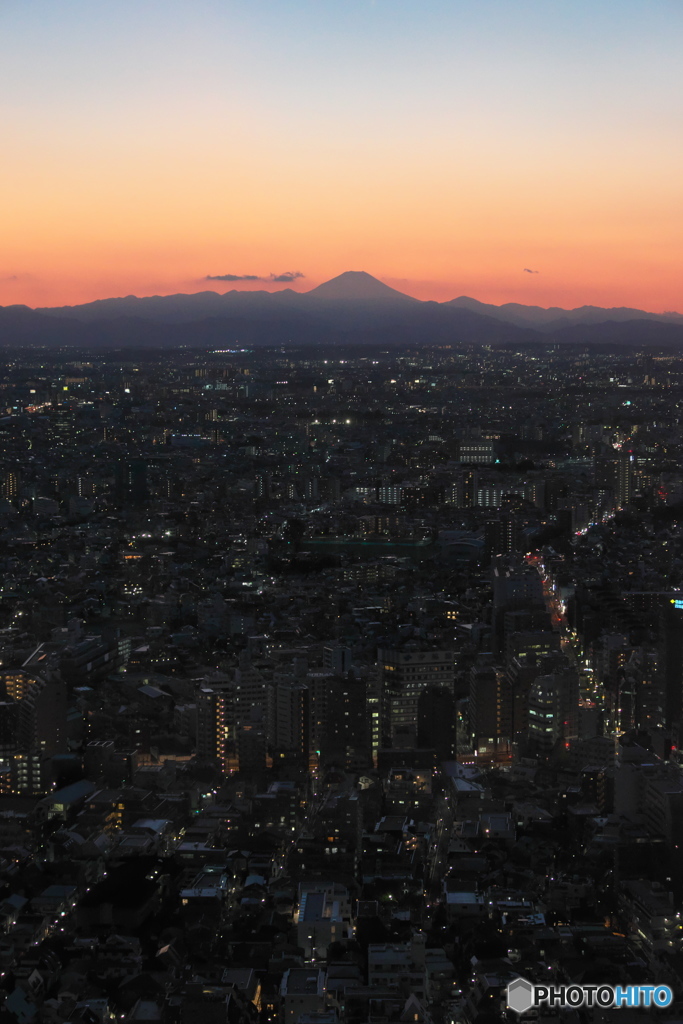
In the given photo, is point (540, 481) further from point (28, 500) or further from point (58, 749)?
point (58, 749)

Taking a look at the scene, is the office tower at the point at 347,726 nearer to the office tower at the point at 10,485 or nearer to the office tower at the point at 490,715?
the office tower at the point at 490,715

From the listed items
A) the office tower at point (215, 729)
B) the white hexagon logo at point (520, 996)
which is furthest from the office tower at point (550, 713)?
the white hexagon logo at point (520, 996)

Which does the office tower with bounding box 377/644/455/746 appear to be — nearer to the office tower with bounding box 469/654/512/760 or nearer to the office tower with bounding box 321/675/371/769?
the office tower with bounding box 321/675/371/769

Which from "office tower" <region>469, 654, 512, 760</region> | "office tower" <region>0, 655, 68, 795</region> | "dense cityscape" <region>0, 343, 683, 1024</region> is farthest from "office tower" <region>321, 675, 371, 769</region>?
"office tower" <region>0, 655, 68, 795</region>

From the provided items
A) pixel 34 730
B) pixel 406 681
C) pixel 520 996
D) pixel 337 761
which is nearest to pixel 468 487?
pixel 406 681

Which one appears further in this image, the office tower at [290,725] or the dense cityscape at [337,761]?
the office tower at [290,725]

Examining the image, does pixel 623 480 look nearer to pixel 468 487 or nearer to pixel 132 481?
pixel 468 487

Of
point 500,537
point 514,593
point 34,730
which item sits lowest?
point 500,537
